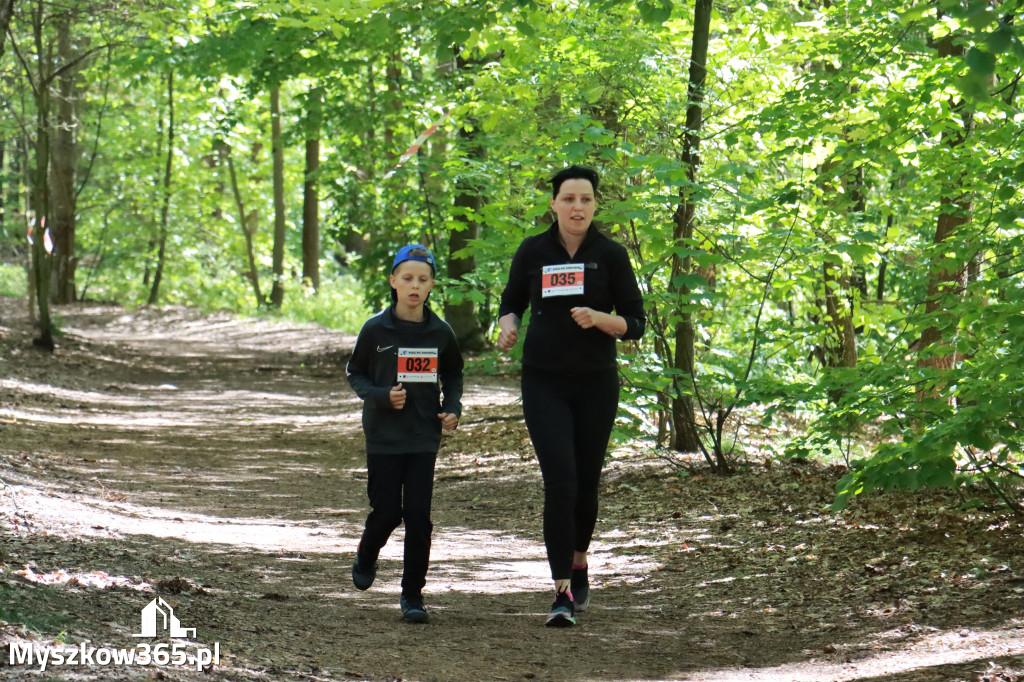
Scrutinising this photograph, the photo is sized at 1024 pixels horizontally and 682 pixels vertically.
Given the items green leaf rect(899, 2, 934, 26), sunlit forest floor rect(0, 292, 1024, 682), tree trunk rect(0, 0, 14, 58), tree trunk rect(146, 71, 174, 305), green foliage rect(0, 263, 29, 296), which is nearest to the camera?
green leaf rect(899, 2, 934, 26)

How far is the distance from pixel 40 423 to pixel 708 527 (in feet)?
25.7

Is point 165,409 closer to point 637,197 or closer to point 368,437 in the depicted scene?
point 637,197

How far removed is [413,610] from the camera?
16.6 feet

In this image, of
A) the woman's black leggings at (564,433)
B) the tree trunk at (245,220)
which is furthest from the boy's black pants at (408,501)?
the tree trunk at (245,220)

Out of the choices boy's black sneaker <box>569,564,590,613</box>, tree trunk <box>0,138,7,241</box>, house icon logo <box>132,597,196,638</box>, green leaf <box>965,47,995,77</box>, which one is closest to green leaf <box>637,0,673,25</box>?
boy's black sneaker <box>569,564,590,613</box>

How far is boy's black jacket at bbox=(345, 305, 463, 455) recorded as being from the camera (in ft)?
16.8

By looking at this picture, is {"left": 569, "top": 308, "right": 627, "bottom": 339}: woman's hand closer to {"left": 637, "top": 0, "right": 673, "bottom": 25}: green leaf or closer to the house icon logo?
{"left": 637, "top": 0, "right": 673, "bottom": 25}: green leaf

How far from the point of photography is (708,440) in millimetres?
10031

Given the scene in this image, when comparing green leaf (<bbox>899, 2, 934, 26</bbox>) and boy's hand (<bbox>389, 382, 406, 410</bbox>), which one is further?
boy's hand (<bbox>389, 382, 406, 410</bbox>)

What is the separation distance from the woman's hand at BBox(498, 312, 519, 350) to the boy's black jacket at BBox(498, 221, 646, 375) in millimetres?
74

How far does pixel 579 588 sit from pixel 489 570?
1230 millimetres

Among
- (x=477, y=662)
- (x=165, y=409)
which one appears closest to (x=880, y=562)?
(x=477, y=662)

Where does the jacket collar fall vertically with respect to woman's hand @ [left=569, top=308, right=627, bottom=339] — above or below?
above

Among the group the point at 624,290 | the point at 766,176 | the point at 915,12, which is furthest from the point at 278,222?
the point at 915,12
